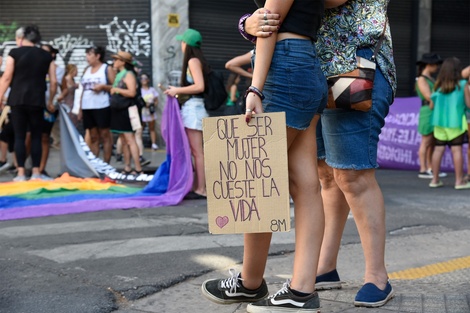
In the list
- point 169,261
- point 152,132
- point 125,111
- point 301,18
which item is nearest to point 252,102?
point 301,18

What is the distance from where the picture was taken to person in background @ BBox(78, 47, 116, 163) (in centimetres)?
1021

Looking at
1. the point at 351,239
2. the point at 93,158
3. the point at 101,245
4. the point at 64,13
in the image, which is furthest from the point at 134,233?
the point at 64,13

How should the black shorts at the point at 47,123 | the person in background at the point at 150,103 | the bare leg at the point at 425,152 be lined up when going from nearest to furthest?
the black shorts at the point at 47,123, the bare leg at the point at 425,152, the person in background at the point at 150,103

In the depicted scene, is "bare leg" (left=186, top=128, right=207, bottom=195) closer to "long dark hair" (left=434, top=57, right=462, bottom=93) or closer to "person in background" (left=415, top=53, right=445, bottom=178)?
"long dark hair" (left=434, top=57, right=462, bottom=93)

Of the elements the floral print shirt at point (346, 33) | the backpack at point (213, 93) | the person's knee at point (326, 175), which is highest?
the floral print shirt at point (346, 33)

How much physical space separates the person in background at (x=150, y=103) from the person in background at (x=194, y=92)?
6828 mm

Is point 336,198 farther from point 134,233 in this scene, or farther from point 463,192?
point 463,192

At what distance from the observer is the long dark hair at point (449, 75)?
29.3 feet

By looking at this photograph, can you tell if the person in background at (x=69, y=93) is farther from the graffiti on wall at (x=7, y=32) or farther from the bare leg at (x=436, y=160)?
the bare leg at (x=436, y=160)

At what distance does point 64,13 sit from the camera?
16.2 m

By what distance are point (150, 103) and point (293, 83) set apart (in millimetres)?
12069

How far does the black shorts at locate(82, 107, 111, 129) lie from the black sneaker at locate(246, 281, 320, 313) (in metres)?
7.34

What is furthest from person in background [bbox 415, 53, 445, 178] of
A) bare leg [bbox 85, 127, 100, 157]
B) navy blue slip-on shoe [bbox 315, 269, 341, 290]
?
navy blue slip-on shoe [bbox 315, 269, 341, 290]

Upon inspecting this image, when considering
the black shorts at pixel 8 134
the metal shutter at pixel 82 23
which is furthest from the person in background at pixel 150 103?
the black shorts at pixel 8 134
